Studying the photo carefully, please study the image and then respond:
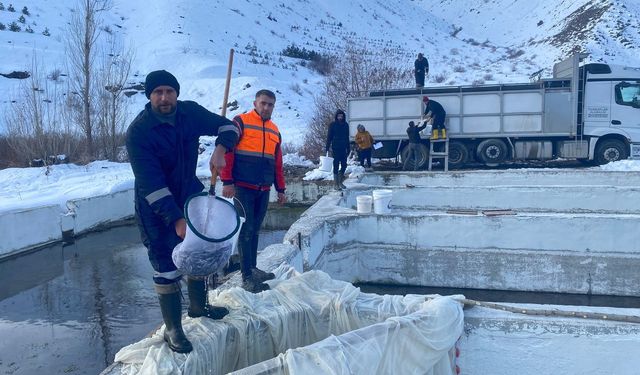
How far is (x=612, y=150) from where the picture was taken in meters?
12.6

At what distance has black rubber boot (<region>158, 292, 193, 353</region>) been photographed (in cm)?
267

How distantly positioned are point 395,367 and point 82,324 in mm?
3760

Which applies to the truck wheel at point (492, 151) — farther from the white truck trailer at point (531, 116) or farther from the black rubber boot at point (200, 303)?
the black rubber boot at point (200, 303)

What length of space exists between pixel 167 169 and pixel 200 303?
83 centimetres

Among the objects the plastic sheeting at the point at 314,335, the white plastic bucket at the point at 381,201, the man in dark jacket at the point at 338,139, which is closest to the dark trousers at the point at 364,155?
the man in dark jacket at the point at 338,139

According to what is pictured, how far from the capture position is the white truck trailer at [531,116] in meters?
12.4

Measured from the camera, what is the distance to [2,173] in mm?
12195

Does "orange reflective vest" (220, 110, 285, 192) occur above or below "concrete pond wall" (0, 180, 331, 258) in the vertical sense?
above

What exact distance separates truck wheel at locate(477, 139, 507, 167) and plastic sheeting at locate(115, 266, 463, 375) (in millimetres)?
10658

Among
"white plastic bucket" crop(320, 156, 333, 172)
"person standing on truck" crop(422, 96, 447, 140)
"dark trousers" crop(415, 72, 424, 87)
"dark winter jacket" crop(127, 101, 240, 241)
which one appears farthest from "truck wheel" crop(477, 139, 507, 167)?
"dark winter jacket" crop(127, 101, 240, 241)

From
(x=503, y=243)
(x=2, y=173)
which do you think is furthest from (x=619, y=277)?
(x=2, y=173)

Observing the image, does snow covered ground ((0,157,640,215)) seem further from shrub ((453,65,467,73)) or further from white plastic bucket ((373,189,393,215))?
shrub ((453,65,467,73))

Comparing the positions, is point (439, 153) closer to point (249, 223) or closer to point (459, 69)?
point (249, 223)

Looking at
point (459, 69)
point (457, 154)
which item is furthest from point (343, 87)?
point (459, 69)
